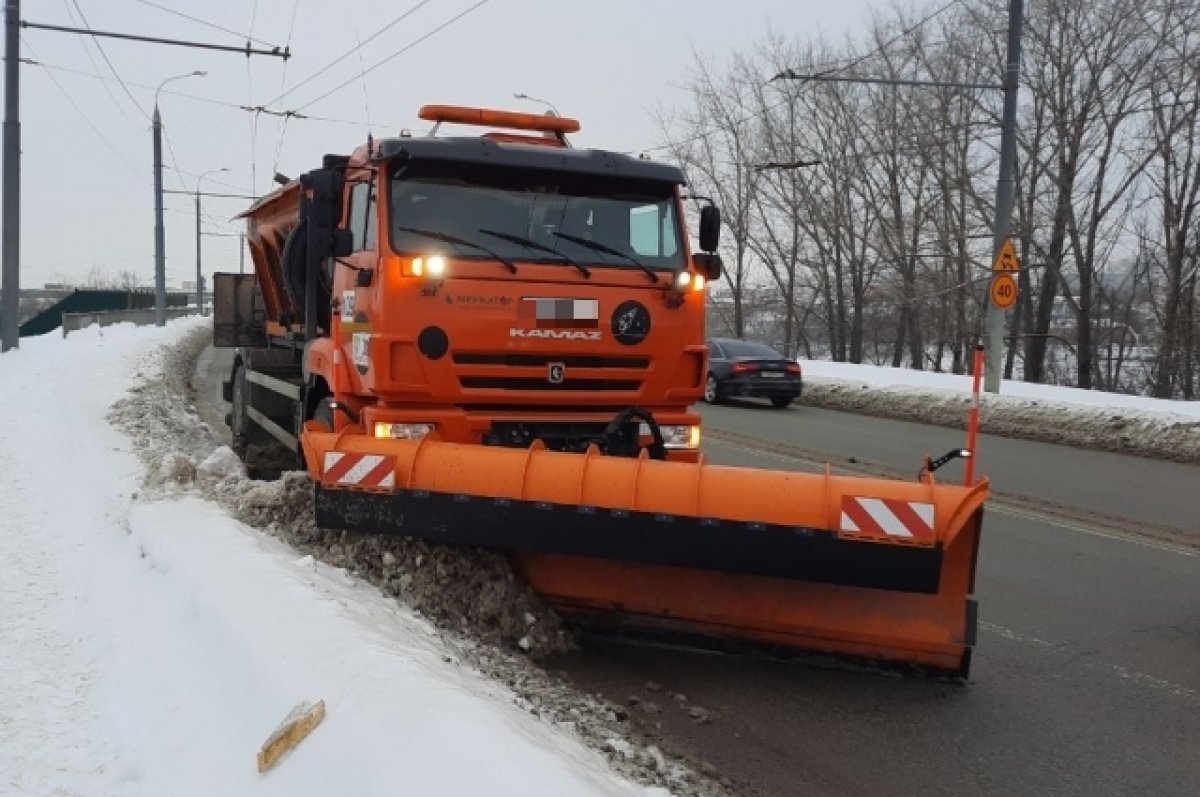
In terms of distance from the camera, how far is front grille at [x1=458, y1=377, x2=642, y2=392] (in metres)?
6.39

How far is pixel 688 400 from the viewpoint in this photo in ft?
23.0

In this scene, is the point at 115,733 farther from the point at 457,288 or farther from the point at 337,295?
the point at 337,295

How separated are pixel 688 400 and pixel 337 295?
2600 millimetres

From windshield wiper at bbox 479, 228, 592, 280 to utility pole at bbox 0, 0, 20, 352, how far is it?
17161mm

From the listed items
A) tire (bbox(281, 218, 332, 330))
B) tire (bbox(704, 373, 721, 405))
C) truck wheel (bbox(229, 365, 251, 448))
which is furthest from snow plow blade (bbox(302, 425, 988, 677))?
tire (bbox(704, 373, 721, 405))

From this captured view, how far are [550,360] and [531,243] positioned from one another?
0.78 meters

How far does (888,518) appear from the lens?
15.8 ft

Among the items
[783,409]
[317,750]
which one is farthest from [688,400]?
[783,409]

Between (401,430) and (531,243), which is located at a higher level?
(531,243)

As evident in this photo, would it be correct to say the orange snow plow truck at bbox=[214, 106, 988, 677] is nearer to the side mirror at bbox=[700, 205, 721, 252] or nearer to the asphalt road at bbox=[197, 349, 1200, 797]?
the side mirror at bbox=[700, 205, 721, 252]

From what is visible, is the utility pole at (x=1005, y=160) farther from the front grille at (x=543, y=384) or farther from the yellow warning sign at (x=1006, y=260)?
the front grille at (x=543, y=384)

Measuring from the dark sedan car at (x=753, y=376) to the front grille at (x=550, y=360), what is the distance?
15389 millimetres

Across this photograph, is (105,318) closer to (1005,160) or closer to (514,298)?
(1005,160)

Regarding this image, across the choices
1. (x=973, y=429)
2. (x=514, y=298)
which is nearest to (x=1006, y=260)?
(x=973, y=429)
